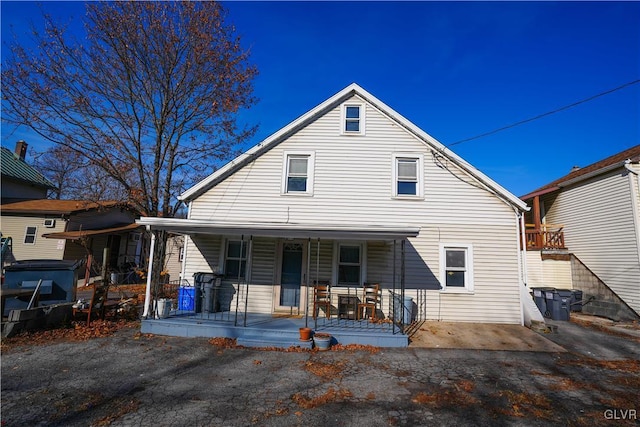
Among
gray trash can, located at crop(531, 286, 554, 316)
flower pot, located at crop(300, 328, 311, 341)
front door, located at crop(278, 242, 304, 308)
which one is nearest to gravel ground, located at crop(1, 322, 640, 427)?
flower pot, located at crop(300, 328, 311, 341)

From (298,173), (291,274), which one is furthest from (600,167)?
(291,274)

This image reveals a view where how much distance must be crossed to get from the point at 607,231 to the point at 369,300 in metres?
10.9

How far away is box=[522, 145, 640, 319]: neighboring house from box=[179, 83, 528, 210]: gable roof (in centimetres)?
532

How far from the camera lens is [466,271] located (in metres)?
10.4

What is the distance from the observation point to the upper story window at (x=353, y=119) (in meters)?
11.4

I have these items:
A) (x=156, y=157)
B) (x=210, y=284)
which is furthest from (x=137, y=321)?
(x=156, y=157)

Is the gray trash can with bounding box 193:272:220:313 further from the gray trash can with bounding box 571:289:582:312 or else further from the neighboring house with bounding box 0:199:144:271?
the gray trash can with bounding box 571:289:582:312

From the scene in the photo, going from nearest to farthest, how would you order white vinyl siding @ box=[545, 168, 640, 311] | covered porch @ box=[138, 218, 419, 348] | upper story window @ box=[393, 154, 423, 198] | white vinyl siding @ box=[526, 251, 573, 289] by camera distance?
covered porch @ box=[138, 218, 419, 348] → upper story window @ box=[393, 154, 423, 198] → white vinyl siding @ box=[545, 168, 640, 311] → white vinyl siding @ box=[526, 251, 573, 289]

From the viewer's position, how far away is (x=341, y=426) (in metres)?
4.21

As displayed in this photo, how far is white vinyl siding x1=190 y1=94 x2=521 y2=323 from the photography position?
406 inches

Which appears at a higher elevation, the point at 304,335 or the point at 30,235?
the point at 30,235

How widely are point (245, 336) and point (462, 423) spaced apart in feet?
17.2

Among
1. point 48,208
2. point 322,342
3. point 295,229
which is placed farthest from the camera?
point 48,208

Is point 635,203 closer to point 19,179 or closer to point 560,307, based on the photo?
point 560,307
